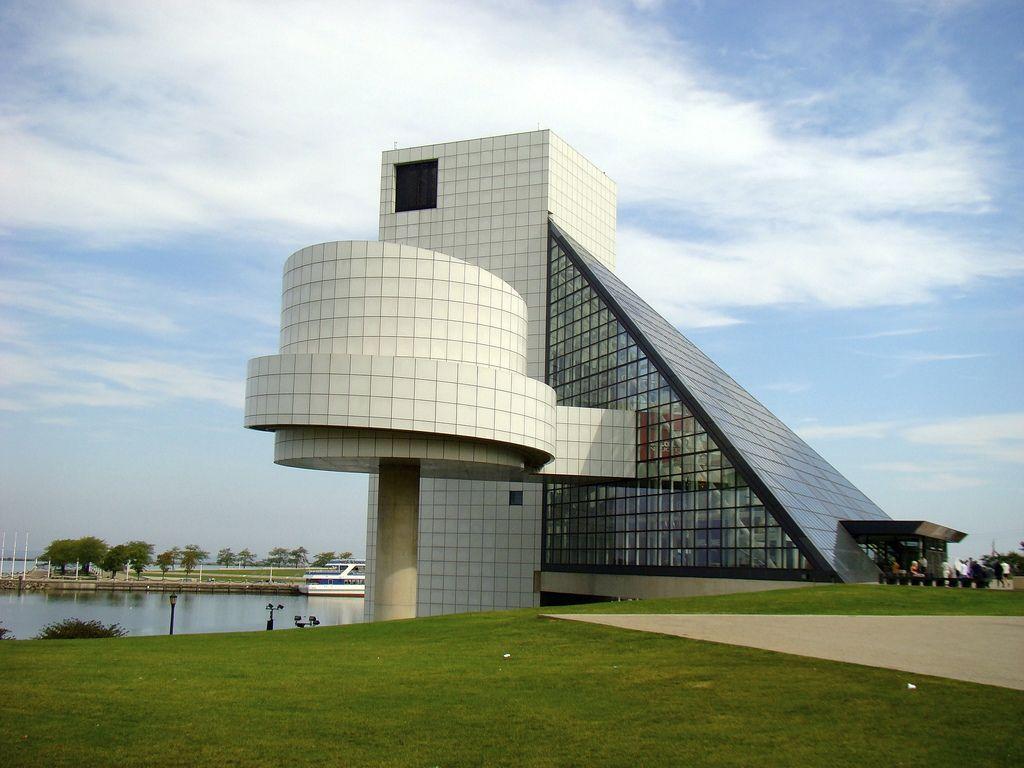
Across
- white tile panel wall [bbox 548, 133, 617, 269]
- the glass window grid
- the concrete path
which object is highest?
white tile panel wall [bbox 548, 133, 617, 269]

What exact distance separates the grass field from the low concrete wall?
19.1 metres

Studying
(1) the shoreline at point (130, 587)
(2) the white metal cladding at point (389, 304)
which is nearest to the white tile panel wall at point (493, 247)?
(2) the white metal cladding at point (389, 304)

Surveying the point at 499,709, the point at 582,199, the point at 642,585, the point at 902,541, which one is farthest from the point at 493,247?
the point at 499,709

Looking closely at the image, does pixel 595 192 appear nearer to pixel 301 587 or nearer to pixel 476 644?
pixel 476 644

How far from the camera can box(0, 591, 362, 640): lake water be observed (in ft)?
290

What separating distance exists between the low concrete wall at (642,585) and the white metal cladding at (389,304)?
14635 millimetres

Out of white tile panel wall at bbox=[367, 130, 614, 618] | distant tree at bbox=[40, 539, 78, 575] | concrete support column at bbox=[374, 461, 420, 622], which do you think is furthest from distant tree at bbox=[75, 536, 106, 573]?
concrete support column at bbox=[374, 461, 420, 622]

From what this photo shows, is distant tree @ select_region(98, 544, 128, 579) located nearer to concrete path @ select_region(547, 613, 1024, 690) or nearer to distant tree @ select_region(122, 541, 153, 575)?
distant tree @ select_region(122, 541, 153, 575)

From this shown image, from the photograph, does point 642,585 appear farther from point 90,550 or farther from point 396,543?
point 90,550

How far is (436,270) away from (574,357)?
59.7 ft

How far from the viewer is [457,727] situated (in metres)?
13.8

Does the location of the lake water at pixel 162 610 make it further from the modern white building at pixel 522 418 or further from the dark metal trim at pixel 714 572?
the dark metal trim at pixel 714 572

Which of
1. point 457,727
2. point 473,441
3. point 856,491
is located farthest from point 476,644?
point 856,491

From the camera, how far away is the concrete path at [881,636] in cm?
1756
